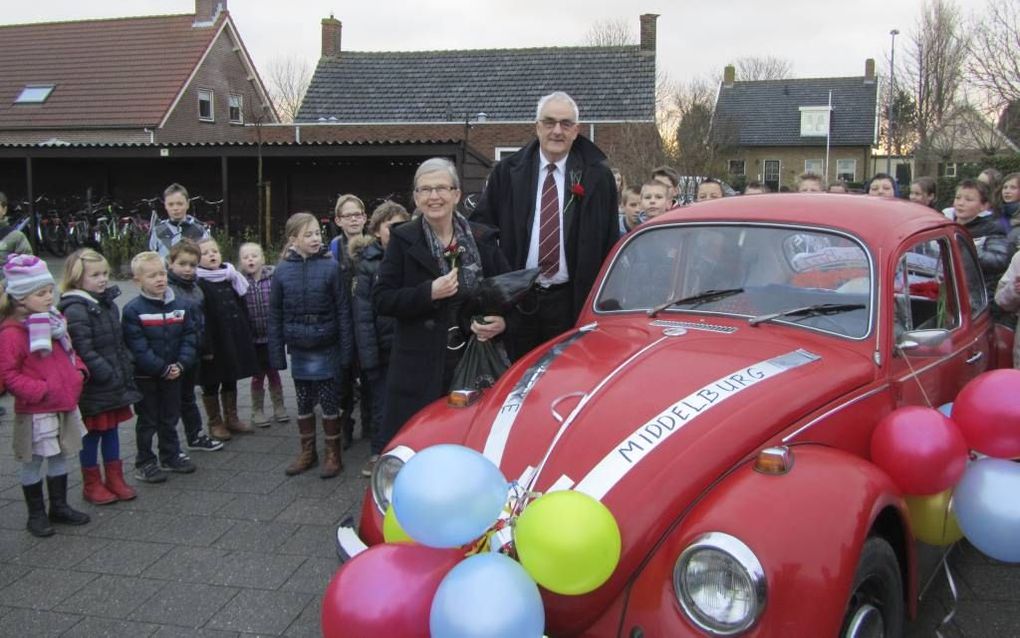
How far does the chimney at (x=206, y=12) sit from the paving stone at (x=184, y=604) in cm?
3225

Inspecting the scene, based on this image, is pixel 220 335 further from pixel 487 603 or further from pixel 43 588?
pixel 487 603

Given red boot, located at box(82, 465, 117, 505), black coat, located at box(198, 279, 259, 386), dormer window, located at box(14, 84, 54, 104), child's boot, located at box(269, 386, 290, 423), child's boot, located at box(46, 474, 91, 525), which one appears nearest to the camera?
child's boot, located at box(46, 474, 91, 525)

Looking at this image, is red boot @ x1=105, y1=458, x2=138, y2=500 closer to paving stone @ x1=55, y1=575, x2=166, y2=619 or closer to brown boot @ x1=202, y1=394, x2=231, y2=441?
paving stone @ x1=55, y1=575, x2=166, y2=619

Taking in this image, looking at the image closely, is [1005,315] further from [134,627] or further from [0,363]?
[0,363]

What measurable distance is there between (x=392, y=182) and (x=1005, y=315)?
16534mm

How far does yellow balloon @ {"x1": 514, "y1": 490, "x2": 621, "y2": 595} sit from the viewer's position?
2164 mm

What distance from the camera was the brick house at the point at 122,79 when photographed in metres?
27.8

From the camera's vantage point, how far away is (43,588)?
146 inches

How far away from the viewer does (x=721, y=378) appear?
9.68 ft

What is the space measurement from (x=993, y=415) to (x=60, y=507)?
4.74 meters

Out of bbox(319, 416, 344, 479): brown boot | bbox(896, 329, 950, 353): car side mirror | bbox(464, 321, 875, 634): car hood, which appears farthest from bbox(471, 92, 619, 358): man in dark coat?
bbox(896, 329, 950, 353): car side mirror

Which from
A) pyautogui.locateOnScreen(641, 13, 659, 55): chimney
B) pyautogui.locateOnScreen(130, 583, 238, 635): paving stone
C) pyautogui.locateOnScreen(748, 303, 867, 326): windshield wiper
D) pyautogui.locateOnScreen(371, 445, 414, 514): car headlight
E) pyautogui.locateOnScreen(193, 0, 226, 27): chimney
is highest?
pyautogui.locateOnScreen(193, 0, 226, 27): chimney

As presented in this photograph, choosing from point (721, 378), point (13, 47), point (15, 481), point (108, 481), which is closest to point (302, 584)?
point (108, 481)

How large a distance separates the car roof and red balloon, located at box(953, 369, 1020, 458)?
75 centimetres
